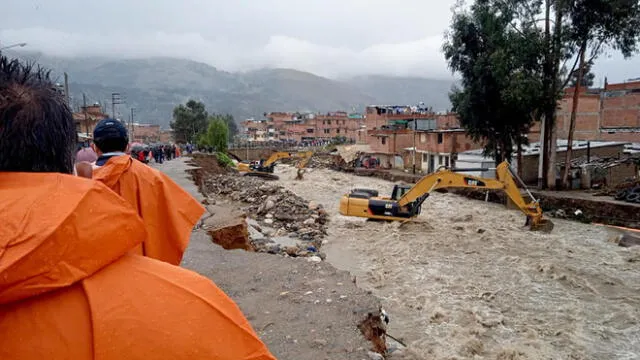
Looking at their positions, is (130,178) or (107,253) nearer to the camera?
(107,253)

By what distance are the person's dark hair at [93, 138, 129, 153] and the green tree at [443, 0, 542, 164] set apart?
1759cm

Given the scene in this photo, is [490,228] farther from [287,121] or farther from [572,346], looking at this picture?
[287,121]

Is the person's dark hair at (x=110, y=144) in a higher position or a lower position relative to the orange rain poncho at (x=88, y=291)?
higher

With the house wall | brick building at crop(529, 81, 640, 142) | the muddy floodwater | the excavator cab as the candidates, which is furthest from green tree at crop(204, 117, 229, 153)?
the excavator cab

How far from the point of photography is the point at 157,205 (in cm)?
172

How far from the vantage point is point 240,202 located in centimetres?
2064

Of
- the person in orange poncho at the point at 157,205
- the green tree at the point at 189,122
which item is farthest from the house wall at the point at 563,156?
the green tree at the point at 189,122

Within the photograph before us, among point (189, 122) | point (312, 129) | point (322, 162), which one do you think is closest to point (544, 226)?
point (322, 162)

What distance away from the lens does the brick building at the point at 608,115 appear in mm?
28328

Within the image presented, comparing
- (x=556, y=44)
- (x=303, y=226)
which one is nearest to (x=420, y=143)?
(x=556, y=44)

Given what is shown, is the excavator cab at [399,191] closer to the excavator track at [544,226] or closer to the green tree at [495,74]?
the excavator track at [544,226]

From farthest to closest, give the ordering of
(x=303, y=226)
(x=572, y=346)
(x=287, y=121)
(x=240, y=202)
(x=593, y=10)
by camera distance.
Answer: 1. (x=287, y=121)
2. (x=240, y=202)
3. (x=593, y=10)
4. (x=303, y=226)
5. (x=572, y=346)

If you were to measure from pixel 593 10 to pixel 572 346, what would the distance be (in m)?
16.9

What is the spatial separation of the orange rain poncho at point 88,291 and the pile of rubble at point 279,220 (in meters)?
7.96
